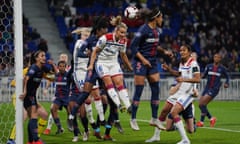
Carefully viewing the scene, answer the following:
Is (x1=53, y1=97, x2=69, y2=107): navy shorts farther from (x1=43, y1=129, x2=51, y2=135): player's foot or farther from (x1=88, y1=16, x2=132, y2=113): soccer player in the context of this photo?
(x1=88, y1=16, x2=132, y2=113): soccer player

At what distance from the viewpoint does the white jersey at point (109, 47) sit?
40.1ft

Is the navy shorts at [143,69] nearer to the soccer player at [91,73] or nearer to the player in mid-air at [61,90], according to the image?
the soccer player at [91,73]

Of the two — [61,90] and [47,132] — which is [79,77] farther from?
[61,90]

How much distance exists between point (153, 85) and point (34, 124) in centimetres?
286

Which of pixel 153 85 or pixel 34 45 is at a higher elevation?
pixel 34 45

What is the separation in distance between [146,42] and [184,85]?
61.6 inches

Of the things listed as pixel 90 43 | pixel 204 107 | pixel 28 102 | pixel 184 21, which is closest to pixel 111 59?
pixel 90 43

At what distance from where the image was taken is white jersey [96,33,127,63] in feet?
40.1

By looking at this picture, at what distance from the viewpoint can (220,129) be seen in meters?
14.9

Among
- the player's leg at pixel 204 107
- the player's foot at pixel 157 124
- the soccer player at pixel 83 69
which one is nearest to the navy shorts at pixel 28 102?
the soccer player at pixel 83 69

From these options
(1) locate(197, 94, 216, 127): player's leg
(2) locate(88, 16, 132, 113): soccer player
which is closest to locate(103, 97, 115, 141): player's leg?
(2) locate(88, 16, 132, 113): soccer player

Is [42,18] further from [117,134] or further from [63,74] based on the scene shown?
[117,134]

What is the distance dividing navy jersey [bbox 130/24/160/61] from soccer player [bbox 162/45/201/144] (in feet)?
3.32

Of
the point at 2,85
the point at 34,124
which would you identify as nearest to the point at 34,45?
the point at 2,85
